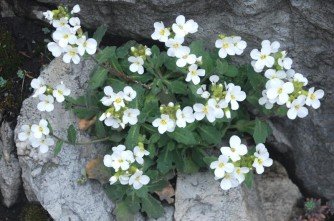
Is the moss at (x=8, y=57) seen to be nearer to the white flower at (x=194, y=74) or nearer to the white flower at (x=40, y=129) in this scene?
the white flower at (x=40, y=129)

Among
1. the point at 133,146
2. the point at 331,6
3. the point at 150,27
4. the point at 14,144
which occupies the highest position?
the point at 331,6

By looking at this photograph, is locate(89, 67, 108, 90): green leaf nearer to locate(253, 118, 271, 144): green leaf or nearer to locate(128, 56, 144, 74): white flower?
locate(128, 56, 144, 74): white flower

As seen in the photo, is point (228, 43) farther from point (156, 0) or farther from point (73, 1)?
point (73, 1)

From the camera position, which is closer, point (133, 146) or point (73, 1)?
point (133, 146)

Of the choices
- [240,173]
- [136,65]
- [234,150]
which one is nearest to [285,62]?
[234,150]

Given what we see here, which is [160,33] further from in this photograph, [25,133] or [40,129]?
[25,133]

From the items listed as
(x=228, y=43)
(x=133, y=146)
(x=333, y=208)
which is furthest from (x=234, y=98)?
(x=333, y=208)
